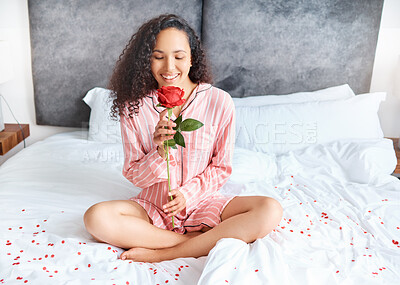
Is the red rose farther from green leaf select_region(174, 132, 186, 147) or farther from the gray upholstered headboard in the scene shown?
the gray upholstered headboard

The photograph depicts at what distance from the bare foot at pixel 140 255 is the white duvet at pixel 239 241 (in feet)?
0.13

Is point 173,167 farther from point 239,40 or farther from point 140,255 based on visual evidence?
point 239,40

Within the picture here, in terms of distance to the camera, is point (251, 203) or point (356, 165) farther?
point (356, 165)

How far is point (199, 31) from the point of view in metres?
2.61

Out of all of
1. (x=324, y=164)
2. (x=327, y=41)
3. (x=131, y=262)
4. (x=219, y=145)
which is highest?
(x=327, y=41)

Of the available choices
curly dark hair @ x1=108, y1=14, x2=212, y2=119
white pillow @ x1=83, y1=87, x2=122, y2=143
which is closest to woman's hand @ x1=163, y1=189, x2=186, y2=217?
curly dark hair @ x1=108, y1=14, x2=212, y2=119

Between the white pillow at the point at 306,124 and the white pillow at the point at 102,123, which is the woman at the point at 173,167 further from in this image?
the white pillow at the point at 102,123

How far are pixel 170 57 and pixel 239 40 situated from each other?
119 cm

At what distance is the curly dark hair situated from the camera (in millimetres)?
1504

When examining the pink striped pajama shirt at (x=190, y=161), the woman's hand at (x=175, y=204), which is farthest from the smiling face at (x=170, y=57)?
the woman's hand at (x=175, y=204)

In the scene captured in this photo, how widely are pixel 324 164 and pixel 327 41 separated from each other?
870 millimetres

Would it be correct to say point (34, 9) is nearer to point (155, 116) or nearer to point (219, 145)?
point (155, 116)

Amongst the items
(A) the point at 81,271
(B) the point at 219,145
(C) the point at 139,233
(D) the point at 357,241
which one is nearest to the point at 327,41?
(B) the point at 219,145

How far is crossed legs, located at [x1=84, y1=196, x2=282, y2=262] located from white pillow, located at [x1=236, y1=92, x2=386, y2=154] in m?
0.89
